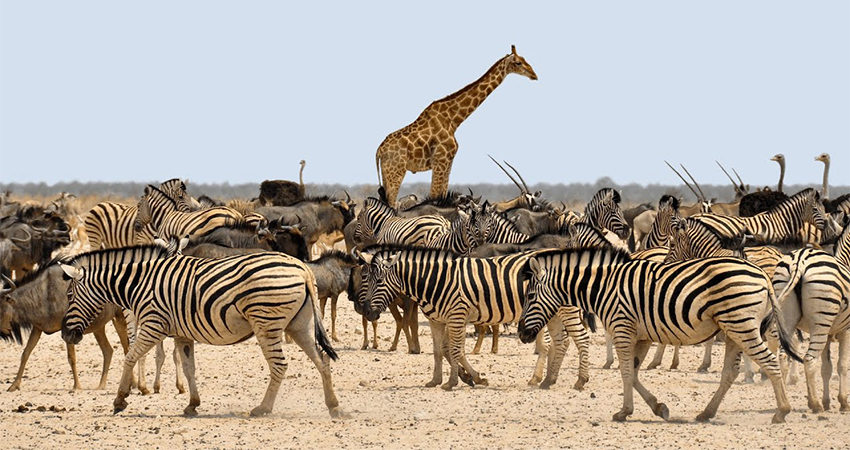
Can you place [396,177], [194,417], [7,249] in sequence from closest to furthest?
1. [194,417]
2. [7,249]
3. [396,177]

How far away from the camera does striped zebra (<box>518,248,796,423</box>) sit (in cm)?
946

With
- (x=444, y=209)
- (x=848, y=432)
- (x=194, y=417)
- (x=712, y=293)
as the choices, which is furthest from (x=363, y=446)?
(x=444, y=209)

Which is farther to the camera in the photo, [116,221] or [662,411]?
[116,221]

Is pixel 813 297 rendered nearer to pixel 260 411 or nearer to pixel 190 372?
pixel 260 411

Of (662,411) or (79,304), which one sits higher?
(79,304)

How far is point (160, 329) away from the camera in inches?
405

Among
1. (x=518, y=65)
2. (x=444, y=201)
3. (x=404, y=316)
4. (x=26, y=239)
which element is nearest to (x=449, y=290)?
(x=404, y=316)

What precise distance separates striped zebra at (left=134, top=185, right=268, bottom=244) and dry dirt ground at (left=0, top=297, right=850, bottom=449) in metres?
2.68

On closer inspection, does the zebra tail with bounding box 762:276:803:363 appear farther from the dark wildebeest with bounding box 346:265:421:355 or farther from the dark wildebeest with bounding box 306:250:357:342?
the dark wildebeest with bounding box 306:250:357:342

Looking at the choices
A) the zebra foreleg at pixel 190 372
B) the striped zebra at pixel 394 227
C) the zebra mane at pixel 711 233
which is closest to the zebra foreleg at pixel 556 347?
the zebra mane at pixel 711 233

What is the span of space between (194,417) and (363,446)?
184cm

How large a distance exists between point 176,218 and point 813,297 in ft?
31.3

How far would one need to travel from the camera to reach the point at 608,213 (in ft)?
64.0

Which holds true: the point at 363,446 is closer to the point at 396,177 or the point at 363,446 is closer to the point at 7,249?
the point at 7,249
